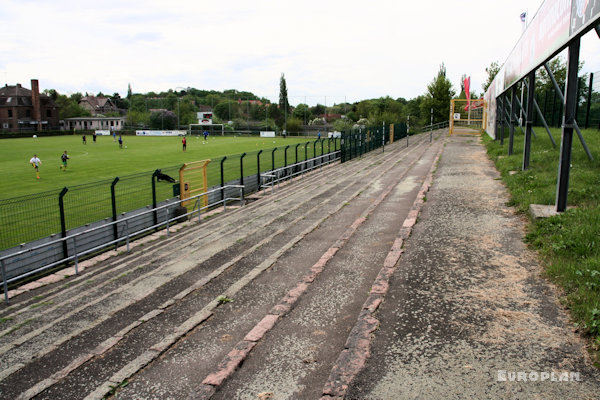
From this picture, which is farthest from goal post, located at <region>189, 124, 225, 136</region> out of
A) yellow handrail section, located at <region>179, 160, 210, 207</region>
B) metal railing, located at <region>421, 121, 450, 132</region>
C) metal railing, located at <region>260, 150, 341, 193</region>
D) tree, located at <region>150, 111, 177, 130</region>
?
yellow handrail section, located at <region>179, 160, 210, 207</region>

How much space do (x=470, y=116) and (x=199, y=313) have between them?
49992mm

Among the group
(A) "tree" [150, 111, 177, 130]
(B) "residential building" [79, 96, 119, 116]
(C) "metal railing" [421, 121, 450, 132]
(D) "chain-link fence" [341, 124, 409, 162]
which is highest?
(B) "residential building" [79, 96, 119, 116]

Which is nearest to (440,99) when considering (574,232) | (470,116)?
(470,116)

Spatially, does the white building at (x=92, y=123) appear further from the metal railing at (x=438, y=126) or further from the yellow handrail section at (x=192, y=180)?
the yellow handrail section at (x=192, y=180)

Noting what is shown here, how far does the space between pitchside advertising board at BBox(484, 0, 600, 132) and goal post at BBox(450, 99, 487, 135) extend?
2803 cm

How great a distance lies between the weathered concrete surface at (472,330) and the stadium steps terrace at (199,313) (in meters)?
0.60

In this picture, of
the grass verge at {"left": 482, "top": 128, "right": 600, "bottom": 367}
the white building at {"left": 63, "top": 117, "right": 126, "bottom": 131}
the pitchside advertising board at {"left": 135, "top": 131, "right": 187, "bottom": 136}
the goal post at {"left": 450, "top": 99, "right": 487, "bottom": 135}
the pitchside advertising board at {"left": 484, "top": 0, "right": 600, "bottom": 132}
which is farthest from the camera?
the white building at {"left": 63, "top": 117, "right": 126, "bottom": 131}

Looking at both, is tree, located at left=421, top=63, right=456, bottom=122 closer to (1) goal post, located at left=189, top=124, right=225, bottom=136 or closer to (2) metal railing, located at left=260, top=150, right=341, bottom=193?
(1) goal post, located at left=189, top=124, right=225, bottom=136

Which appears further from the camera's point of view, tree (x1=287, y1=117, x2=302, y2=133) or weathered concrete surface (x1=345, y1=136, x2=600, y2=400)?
tree (x1=287, y1=117, x2=302, y2=133)

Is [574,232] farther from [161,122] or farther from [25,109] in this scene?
[25,109]

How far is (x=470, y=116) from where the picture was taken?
51.0 m

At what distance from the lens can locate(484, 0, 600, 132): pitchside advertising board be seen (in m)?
8.18

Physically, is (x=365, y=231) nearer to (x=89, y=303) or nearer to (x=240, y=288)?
(x=240, y=288)

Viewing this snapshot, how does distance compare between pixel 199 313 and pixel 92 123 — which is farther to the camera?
pixel 92 123
